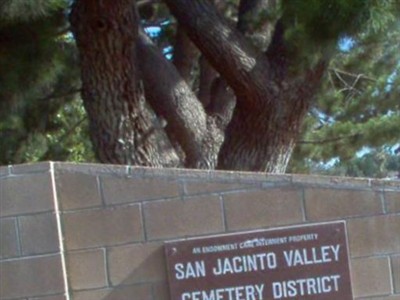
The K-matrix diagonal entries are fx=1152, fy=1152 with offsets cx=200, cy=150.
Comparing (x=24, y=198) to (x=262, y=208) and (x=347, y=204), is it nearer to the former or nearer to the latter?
(x=262, y=208)

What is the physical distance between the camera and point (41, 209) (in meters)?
5.35

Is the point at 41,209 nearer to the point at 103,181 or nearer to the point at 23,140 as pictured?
the point at 103,181

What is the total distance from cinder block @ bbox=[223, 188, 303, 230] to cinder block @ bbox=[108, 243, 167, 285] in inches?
14.6

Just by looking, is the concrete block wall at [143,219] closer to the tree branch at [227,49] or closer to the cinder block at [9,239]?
the cinder block at [9,239]

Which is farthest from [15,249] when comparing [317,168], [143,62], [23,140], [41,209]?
[317,168]

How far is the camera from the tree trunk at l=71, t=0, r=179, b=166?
29.7 feet

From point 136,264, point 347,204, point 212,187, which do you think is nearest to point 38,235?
point 136,264

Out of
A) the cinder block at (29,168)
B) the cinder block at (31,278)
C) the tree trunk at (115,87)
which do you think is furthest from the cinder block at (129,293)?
the tree trunk at (115,87)

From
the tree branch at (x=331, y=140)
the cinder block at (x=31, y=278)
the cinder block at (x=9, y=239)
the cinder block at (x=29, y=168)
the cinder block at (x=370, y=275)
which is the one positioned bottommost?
the cinder block at (x=370, y=275)

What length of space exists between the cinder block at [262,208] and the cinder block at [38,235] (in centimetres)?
81

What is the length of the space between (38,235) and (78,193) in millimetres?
269

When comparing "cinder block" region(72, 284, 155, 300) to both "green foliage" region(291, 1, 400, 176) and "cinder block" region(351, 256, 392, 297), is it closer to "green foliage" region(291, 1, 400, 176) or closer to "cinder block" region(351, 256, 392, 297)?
"cinder block" region(351, 256, 392, 297)

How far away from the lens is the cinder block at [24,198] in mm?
5348

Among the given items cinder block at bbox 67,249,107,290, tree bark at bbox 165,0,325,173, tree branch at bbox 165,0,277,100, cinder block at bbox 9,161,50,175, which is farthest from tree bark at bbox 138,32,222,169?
cinder block at bbox 67,249,107,290
